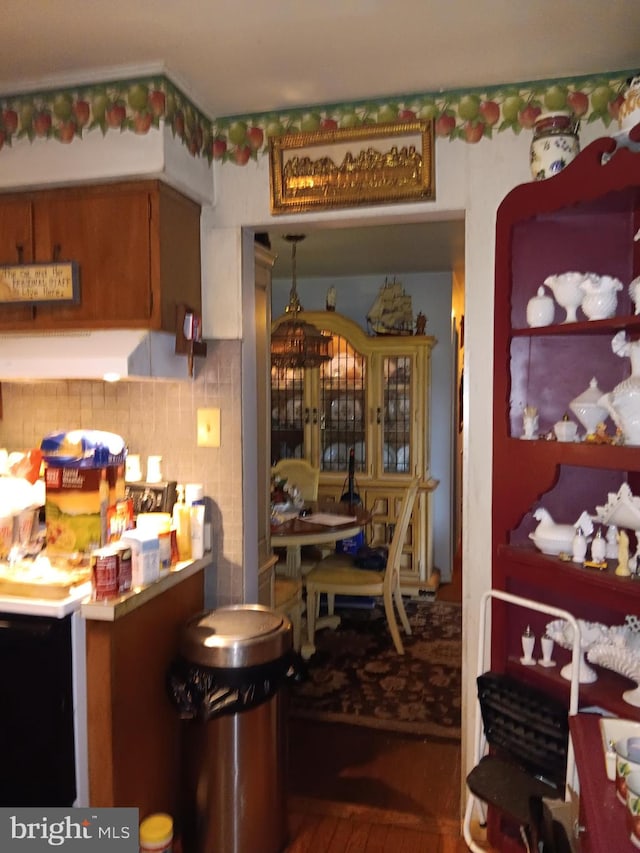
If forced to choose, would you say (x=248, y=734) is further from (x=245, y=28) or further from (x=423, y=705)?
(x=245, y=28)

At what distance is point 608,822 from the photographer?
3.97ft

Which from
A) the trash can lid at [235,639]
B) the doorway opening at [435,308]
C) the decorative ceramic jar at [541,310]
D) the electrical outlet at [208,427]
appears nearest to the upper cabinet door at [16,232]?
the electrical outlet at [208,427]

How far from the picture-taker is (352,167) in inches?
90.0

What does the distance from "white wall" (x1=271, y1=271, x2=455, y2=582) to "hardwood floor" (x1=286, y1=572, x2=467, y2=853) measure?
244 cm

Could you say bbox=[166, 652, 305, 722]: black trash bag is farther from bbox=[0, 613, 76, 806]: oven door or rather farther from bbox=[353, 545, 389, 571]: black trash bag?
bbox=[353, 545, 389, 571]: black trash bag

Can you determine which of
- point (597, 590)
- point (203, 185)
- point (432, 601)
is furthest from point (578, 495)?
point (432, 601)

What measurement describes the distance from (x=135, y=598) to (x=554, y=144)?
→ 6.04 feet

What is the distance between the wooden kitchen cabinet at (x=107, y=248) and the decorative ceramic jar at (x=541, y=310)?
118 cm

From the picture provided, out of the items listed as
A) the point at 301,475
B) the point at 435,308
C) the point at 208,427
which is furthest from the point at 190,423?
the point at 435,308

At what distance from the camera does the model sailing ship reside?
4922 mm

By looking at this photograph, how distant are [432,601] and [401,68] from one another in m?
3.60

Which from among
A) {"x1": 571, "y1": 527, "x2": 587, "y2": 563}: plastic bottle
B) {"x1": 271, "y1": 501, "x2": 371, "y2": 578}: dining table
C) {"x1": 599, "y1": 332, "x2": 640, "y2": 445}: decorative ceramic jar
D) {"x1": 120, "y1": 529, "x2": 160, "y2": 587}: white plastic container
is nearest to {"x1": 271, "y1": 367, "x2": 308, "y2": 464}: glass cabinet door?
{"x1": 271, "y1": 501, "x2": 371, "y2": 578}: dining table

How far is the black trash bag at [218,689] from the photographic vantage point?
1993mm

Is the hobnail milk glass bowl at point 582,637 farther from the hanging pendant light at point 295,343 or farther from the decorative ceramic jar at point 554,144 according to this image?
the hanging pendant light at point 295,343
